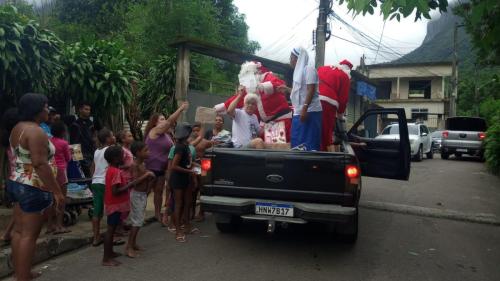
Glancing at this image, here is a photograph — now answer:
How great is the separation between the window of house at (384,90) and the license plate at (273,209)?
A: 130ft

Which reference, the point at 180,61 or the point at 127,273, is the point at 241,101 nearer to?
the point at 127,273

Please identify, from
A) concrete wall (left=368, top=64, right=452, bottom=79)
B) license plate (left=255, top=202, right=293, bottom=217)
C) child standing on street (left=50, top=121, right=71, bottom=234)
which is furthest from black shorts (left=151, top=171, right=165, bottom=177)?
concrete wall (left=368, top=64, right=452, bottom=79)

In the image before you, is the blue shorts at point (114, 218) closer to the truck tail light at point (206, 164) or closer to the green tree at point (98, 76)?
the truck tail light at point (206, 164)

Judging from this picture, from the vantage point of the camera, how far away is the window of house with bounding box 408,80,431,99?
40709 millimetres

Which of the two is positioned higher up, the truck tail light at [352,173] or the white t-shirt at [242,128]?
the white t-shirt at [242,128]

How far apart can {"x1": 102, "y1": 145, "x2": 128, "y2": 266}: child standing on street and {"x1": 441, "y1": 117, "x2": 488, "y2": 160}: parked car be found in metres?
16.7

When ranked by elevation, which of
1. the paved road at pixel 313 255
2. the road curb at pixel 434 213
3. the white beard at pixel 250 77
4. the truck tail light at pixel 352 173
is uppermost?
the white beard at pixel 250 77

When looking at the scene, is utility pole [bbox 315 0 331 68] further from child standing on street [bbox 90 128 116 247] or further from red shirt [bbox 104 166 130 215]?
red shirt [bbox 104 166 130 215]

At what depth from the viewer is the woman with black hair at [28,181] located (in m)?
3.69

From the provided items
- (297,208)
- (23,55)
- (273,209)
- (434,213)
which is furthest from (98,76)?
(434,213)

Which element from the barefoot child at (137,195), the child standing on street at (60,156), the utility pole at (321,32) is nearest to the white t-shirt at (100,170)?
the child standing on street at (60,156)

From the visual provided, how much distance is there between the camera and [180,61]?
32.9 ft

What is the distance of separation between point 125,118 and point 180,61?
2008 millimetres

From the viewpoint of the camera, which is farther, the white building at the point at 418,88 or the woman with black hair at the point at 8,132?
the white building at the point at 418,88
